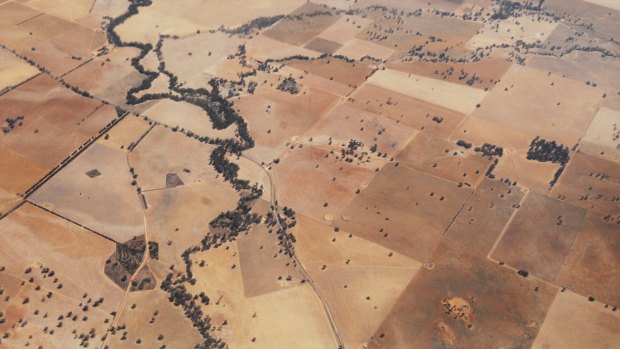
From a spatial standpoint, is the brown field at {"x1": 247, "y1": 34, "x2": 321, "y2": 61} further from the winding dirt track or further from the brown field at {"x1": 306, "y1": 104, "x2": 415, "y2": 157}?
the winding dirt track

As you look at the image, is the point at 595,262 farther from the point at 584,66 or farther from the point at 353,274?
the point at 584,66

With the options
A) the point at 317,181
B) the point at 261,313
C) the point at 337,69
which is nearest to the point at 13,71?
the point at 337,69

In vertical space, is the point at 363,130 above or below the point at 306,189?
above

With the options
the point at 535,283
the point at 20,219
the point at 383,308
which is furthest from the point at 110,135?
the point at 535,283

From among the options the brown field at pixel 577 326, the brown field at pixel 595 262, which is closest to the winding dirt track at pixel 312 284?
the brown field at pixel 577 326

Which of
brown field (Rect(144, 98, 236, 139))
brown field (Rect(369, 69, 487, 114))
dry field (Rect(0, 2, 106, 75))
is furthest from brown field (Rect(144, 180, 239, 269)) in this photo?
dry field (Rect(0, 2, 106, 75))

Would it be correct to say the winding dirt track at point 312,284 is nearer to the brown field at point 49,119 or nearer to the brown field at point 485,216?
the brown field at point 485,216
